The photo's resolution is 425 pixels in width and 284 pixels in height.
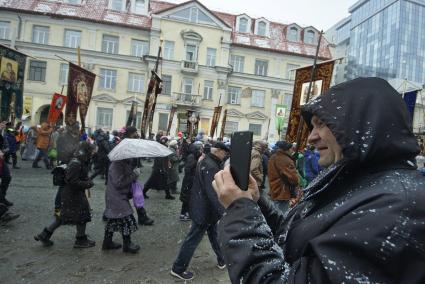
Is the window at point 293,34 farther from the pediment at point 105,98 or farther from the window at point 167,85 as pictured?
the pediment at point 105,98

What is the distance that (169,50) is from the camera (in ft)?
109

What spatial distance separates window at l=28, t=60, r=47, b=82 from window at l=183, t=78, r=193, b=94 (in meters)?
13.5

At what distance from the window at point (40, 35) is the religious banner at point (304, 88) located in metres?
31.1

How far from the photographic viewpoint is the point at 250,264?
1.16 m

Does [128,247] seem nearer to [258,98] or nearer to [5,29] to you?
[258,98]

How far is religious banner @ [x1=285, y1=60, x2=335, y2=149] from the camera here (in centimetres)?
710

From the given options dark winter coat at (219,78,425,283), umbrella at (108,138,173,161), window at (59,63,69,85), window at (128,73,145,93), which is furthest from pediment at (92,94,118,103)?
dark winter coat at (219,78,425,283)

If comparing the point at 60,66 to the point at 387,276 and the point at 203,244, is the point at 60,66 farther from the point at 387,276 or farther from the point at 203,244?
the point at 387,276

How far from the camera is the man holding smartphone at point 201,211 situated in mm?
4477

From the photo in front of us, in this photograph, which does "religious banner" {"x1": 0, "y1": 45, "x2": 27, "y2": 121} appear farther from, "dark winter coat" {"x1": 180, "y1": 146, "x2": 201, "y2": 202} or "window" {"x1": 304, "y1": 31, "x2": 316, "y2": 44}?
"window" {"x1": 304, "y1": 31, "x2": 316, "y2": 44}

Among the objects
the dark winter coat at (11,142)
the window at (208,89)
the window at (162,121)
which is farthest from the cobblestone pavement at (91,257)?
the window at (208,89)

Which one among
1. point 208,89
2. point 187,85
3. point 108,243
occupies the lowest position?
point 108,243

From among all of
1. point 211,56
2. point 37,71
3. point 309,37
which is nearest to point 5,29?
point 37,71

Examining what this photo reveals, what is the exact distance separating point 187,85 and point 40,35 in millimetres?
14939
